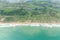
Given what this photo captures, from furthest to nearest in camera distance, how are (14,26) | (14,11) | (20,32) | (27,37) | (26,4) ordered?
(26,4) → (14,11) → (14,26) → (20,32) → (27,37)

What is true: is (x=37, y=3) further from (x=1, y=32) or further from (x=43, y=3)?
(x=1, y=32)

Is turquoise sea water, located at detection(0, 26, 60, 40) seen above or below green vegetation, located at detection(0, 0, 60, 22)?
below

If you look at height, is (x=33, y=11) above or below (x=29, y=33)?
above

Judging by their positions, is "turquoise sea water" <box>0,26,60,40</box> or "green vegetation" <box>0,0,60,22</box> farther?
"green vegetation" <box>0,0,60,22</box>

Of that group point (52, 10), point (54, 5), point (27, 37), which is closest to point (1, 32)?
point (27, 37)

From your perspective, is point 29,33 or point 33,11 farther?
point 33,11
